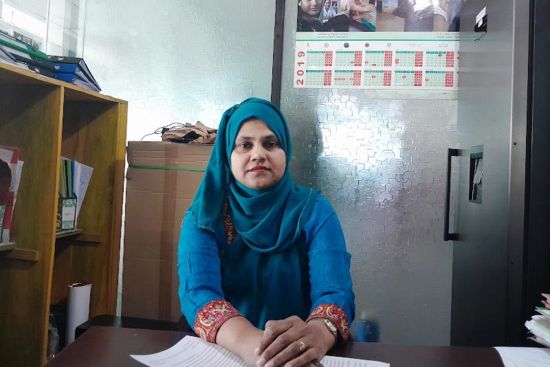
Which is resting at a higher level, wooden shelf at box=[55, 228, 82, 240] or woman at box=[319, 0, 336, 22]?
woman at box=[319, 0, 336, 22]

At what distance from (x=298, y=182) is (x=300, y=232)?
2.54 ft

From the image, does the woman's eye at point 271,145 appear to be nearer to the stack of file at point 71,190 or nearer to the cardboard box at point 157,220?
the cardboard box at point 157,220

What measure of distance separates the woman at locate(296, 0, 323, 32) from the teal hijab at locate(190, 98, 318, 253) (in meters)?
0.84

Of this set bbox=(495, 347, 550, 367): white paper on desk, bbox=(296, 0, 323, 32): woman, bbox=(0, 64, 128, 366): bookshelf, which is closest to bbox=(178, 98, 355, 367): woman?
bbox=(495, 347, 550, 367): white paper on desk

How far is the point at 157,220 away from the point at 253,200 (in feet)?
2.40

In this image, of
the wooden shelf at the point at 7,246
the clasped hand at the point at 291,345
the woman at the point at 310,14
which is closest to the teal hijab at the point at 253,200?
the clasped hand at the point at 291,345

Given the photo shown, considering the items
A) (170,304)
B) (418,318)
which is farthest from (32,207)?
(418,318)

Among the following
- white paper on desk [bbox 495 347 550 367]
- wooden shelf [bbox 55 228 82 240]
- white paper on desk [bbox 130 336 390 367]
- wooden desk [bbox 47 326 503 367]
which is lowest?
white paper on desk [bbox 130 336 390 367]

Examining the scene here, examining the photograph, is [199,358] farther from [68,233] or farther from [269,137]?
[68,233]

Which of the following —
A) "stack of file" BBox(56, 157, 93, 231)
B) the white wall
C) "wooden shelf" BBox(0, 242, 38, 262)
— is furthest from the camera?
the white wall

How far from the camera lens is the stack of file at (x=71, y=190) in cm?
182

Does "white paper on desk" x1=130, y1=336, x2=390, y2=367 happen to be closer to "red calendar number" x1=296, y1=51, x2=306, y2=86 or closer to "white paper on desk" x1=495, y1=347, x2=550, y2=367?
"white paper on desk" x1=495, y1=347, x2=550, y2=367

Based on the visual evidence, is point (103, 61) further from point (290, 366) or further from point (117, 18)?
point (290, 366)

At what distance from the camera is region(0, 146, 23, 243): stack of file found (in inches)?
60.9
